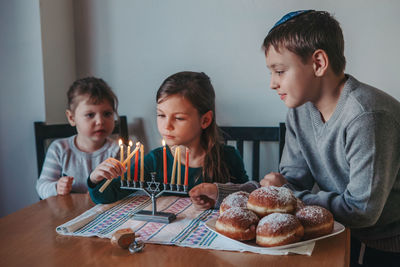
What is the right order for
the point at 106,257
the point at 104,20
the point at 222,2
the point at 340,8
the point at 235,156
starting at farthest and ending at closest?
1. the point at 104,20
2. the point at 222,2
3. the point at 340,8
4. the point at 235,156
5. the point at 106,257

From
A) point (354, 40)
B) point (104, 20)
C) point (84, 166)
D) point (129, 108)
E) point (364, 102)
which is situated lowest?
point (84, 166)

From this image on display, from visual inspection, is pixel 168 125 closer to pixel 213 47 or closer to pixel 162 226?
pixel 162 226

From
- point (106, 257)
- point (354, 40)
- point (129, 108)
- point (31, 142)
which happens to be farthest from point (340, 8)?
point (31, 142)

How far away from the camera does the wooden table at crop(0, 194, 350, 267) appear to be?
775 millimetres

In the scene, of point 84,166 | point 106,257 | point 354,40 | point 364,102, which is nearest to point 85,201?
point 106,257

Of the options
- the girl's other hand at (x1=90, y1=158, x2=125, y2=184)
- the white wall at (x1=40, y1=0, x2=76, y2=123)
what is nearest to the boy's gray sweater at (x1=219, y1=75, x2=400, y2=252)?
the girl's other hand at (x1=90, y1=158, x2=125, y2=184)

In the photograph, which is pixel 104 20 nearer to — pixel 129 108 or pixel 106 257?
pixel 129 108

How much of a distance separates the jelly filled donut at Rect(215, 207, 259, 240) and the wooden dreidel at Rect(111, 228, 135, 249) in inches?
8.4

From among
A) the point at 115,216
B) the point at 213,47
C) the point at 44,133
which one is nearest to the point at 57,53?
the point at 44,133

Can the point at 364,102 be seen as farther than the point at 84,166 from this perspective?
No

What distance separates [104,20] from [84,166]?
3.04 ft

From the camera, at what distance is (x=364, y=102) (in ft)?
3.56

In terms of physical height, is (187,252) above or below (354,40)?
below

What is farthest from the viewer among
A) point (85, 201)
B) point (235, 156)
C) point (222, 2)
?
point (222, 2)
